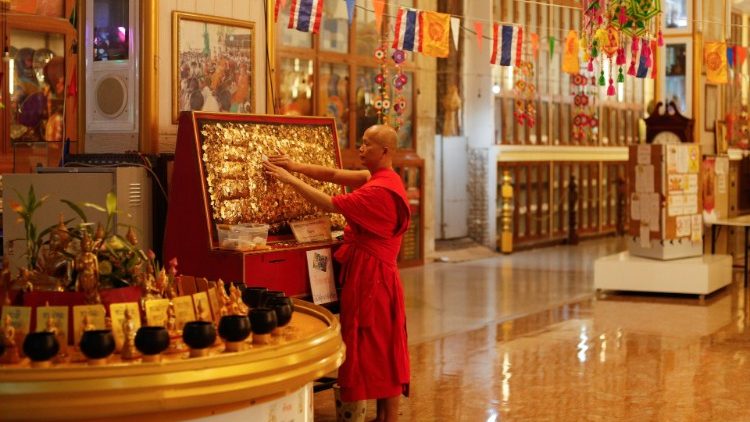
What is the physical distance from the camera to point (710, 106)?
1398 cm

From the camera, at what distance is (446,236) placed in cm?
1648

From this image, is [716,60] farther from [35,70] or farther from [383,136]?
[383,136]

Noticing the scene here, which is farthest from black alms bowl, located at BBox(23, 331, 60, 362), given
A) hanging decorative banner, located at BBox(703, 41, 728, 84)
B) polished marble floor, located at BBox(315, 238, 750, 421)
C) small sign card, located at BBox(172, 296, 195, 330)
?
hanging decorative banner, located at BBox(703, 41, 728, 84)

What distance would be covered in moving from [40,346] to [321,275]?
2589 millimetres

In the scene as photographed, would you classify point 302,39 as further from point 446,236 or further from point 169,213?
point 169,213

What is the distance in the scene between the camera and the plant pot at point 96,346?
9.38 feet

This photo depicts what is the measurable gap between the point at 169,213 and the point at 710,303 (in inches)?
279

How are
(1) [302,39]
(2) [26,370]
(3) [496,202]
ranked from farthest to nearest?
(3) [496,202] < (1) [302,39] < (2) [26,370]

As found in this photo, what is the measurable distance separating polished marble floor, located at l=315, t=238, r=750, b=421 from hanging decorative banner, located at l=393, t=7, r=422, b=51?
2538 millimetres

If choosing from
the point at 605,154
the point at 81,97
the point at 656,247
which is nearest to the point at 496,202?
the point at 605,154

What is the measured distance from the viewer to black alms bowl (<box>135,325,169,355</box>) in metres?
2.91

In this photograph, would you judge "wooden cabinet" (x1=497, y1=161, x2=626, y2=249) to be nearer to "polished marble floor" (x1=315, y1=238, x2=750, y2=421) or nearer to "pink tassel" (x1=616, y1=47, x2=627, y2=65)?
"polished marble floor" (x1=315, y1=238, x2=750, y2=421)

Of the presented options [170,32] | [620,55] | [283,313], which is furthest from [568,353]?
[283,313]

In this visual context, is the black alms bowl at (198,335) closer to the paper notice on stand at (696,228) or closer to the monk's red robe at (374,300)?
the monk's red robe at (374,300)
